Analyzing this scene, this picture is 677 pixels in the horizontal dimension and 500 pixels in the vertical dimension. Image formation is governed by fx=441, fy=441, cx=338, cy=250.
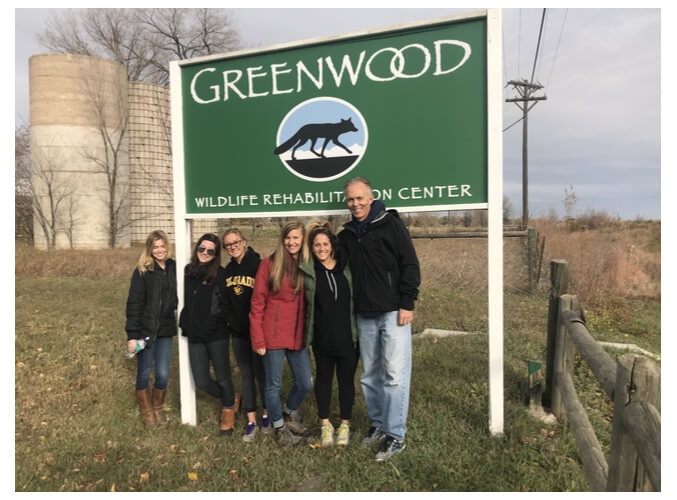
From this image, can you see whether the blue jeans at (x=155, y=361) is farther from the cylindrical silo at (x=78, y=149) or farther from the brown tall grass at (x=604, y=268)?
the cylindrical silo at (x=78, y=149)

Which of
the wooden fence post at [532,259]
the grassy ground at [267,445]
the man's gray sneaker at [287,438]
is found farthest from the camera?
the wooden fence post at [532,259]

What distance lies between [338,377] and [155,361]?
1836 mm

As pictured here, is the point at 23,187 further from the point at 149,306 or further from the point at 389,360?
the point at 389,360

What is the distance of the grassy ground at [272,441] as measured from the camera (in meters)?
3.16

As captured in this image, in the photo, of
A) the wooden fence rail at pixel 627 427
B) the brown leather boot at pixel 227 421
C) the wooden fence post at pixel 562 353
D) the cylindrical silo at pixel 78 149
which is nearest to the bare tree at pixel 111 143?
the cylindrical silo at pixel 78 149

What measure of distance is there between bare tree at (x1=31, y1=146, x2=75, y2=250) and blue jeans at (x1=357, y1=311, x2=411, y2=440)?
73.7 ft

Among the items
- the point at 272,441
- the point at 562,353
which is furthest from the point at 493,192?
the point at 272,441

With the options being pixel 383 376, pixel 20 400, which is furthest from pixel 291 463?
pixel 20 400

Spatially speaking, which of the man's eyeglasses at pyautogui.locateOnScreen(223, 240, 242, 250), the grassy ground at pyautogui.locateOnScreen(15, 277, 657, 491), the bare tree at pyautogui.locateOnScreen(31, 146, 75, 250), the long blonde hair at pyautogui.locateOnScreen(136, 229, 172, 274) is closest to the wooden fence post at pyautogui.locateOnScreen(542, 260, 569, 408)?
the grassy ground at pyautogui.locateOnScreen(15, 277, 657, 491)

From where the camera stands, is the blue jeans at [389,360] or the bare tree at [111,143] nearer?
the blue jeans at [389,360]

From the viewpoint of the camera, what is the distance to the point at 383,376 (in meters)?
3.54

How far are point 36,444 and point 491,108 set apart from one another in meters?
4.79

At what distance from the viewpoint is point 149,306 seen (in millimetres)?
3973
